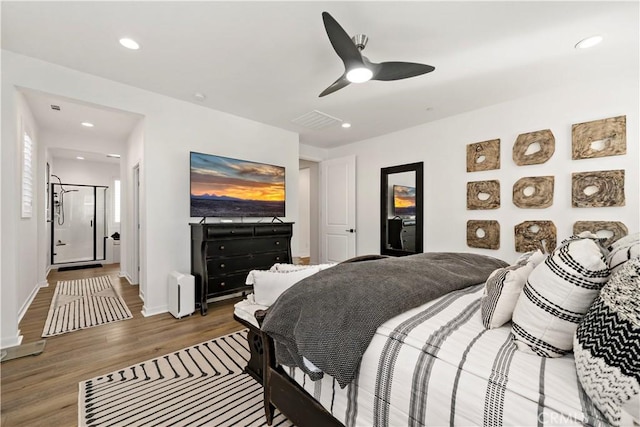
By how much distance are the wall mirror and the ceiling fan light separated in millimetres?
2409

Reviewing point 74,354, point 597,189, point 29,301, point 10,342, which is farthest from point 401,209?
point 29,301

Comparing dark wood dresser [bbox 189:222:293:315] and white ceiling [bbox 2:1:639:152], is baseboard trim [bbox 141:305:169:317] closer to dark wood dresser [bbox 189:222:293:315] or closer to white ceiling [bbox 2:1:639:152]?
dark wood dresser [bbox 189:222:293:315]

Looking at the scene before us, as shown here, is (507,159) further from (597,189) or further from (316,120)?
(316,120)

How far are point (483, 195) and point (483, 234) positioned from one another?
0.51 m

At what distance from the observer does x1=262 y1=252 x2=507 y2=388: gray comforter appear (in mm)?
1027

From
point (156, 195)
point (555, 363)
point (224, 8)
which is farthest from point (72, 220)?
point (555, 363)

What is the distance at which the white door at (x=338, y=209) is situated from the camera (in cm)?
504

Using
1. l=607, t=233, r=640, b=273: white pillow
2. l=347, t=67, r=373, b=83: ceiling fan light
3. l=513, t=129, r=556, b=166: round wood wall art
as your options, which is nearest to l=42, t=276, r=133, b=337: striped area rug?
l=347, t=67, r=373, b=83: ceiling fan light

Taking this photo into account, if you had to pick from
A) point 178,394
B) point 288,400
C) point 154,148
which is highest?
point 154,148

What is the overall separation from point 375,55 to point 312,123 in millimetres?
1782

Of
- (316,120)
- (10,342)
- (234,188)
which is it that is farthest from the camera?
(316,120)

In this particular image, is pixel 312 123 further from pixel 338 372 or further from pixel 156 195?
pixel 338 372

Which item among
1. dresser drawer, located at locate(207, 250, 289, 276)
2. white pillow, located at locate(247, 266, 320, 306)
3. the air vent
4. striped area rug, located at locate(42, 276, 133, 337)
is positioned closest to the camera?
white pillow, located at locate(247, 266, 320, 306)

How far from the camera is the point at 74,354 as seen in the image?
7.29ft
